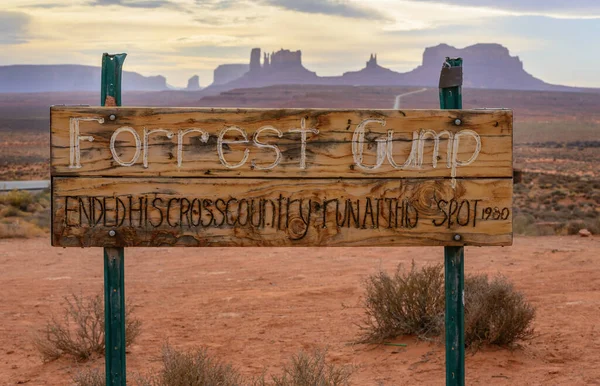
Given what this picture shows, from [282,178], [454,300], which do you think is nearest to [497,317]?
[454,300]

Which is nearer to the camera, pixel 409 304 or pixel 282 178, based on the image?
pixel 282 178

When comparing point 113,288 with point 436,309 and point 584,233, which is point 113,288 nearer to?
point 436,309

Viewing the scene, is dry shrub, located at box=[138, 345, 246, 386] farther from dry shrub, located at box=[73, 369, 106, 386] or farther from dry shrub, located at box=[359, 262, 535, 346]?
dry shrub, located at box=[359, 262, 535, 346]

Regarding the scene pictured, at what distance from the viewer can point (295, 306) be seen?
882cm

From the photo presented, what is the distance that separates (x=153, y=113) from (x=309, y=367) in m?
2.01

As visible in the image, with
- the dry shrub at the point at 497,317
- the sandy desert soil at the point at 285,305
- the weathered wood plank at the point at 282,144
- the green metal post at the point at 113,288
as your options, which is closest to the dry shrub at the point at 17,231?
the sandy desert soil at the point at 285,305

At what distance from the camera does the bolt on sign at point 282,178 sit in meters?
3.92

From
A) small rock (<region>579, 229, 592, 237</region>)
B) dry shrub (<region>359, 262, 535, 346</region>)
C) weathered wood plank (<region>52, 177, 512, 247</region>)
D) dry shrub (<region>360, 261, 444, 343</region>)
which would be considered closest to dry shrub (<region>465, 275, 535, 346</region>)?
dry shrub (<region>359, 262, 535, 346</region>)

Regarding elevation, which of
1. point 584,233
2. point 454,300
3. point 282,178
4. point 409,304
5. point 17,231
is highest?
point 282,178

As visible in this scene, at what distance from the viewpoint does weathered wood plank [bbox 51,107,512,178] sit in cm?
390

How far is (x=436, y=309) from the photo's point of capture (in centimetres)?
699

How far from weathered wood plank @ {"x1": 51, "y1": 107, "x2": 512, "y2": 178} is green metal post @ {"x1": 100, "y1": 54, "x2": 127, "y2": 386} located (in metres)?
0.16

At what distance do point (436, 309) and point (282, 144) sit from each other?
3.62 meters

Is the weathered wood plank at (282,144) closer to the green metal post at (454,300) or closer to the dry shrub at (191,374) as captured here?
the green metal post at (454,300)
